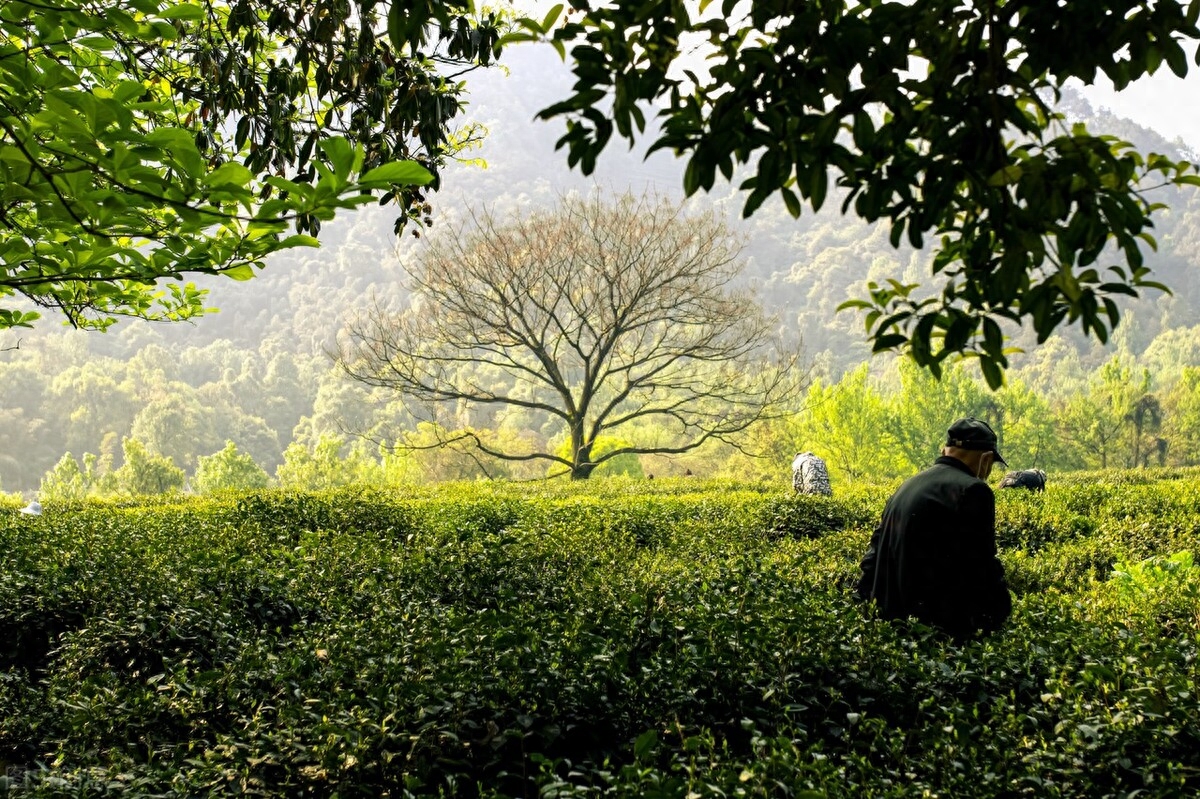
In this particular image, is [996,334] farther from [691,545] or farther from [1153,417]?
[1153,417]

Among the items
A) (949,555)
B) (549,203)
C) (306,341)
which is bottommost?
(949,555)

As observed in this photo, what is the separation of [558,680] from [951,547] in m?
2.27

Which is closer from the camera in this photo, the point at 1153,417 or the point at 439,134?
the point at 439,134

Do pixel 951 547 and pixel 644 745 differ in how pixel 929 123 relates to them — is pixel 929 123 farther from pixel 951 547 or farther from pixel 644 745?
pixel 951 547

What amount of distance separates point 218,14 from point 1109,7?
19.2ft

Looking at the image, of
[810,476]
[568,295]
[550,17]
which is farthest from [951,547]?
[568,295]

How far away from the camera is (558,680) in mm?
3527

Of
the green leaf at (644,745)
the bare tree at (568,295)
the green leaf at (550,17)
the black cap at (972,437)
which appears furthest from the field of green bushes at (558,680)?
the bare tree at (568,295)

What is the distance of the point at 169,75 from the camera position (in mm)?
6301

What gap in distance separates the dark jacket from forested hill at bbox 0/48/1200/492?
73171mm

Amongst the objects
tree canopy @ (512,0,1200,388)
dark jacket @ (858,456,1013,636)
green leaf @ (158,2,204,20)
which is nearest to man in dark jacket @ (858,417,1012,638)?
dark jacket @ (858,456,1013,636)

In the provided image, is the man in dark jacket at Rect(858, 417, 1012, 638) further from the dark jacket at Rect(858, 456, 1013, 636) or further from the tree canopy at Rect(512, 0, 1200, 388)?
the tree canopy at Rect(512, 0, 1200, 388)

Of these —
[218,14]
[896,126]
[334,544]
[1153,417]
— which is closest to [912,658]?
[896,126]

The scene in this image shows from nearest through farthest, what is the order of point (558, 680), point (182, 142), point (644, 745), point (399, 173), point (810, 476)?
1. point (399, 173)
2. point (182, 142)
3. point (644, 745)
4. point (558, 680)
5. point (810, 476)
